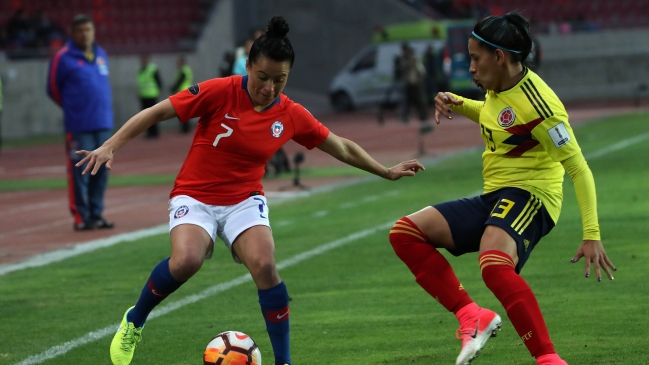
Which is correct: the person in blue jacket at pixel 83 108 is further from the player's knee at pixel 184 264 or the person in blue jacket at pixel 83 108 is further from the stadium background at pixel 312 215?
the player's knee at pixel 184 264

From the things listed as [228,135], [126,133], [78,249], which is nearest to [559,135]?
[228,135]

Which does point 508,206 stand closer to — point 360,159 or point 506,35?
point 506,35

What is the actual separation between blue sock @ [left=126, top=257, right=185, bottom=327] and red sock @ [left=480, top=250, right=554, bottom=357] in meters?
1.64

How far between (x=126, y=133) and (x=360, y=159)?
4.31ft

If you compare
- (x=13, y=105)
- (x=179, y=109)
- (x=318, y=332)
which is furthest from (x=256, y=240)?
(x=13, y=105)

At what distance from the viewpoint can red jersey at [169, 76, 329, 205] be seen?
19.8ft

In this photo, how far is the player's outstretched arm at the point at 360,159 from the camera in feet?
20.4

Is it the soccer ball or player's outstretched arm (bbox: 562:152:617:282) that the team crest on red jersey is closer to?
player's outstretched arm (bbox: 562:152:617:282)

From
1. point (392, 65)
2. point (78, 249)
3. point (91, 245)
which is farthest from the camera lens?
point (392, 65)

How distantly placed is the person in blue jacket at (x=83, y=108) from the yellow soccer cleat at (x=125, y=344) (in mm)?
6836

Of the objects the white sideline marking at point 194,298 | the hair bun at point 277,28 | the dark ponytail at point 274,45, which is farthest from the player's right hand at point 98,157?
the white sideline marking at point 194,298

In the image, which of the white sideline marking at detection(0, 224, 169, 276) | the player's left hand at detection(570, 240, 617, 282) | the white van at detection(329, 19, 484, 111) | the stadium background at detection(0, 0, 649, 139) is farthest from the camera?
the white van at detection(329, 19, 484, 111)

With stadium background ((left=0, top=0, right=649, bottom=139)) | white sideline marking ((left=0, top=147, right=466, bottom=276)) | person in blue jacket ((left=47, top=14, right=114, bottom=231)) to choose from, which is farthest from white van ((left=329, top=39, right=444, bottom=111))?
person in blue jacket ((left=47, top=14, right=114, bottom=231))

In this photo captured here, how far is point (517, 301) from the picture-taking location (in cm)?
536
